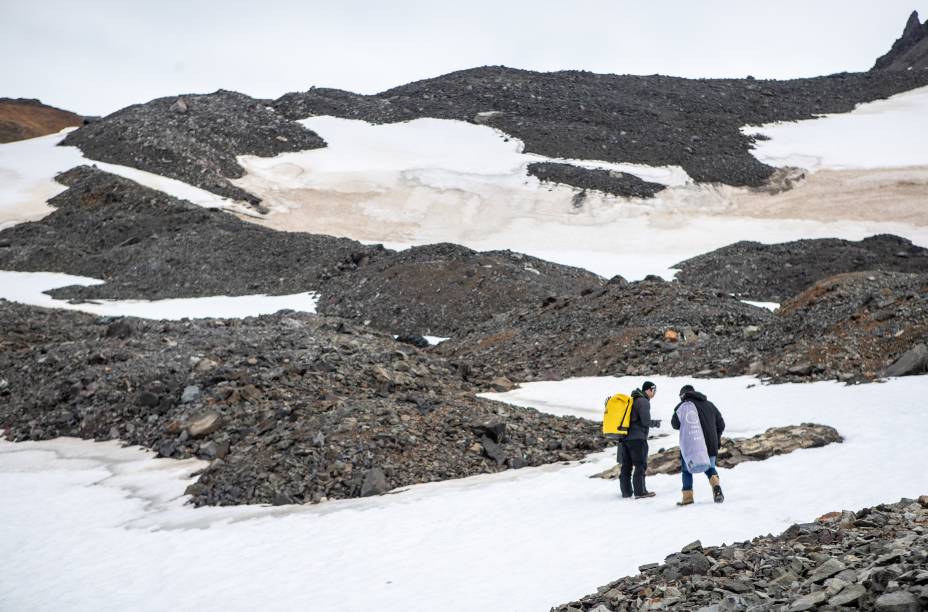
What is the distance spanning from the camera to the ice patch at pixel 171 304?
35156 millimetres

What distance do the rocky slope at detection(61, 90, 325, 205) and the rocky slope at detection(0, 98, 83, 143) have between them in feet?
168

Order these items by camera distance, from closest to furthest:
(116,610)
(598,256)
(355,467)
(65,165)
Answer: (116,610) → (355,467) → (598,256) → (65,165)

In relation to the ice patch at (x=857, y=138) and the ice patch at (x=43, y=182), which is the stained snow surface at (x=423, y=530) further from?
the ice patch at (x=857, y=138)

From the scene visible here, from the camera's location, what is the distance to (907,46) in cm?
12406

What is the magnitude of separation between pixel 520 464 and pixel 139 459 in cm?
792

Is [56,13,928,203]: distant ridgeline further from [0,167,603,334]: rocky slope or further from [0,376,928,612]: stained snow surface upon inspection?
[0,376,928,612]: stained snow surface

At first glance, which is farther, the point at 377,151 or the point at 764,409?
the point at 377,151

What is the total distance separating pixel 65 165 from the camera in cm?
5838

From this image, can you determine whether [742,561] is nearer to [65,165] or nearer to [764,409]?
[764,409]

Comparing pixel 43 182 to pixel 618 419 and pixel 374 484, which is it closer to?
pixel 374 484

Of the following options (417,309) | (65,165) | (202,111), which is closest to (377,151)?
(202,111)

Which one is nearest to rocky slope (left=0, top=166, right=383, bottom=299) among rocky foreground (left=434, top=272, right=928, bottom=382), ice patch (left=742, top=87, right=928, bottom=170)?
rocky foreground (left=434, top=272, right=928, bottom=382)

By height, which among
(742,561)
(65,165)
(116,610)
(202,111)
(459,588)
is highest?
(202,111)

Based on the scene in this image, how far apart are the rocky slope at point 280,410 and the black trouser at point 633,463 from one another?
3.52 metres
